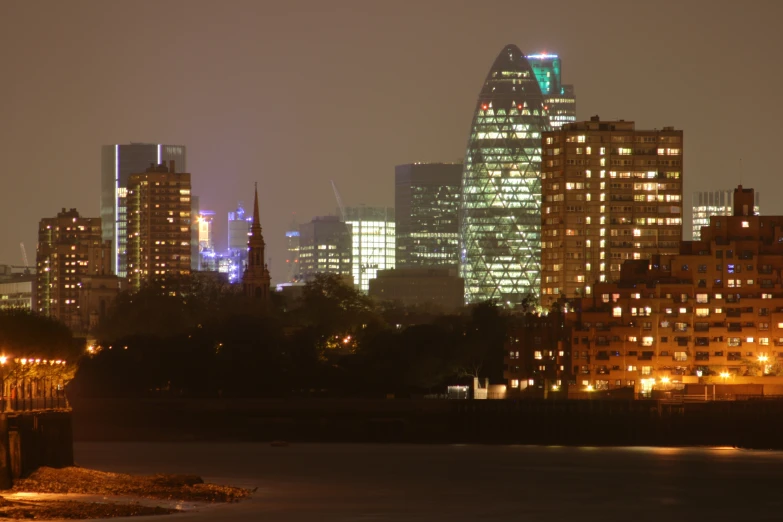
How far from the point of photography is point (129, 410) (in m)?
184

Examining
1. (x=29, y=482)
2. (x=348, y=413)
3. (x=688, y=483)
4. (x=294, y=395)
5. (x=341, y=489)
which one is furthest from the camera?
(x=294, y=395)

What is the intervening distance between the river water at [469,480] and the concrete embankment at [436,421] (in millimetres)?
Result: 13438

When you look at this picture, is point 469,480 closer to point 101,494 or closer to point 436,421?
point 101,494

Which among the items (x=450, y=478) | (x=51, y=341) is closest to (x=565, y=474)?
(x=450, y=478)

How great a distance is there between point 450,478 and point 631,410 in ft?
199

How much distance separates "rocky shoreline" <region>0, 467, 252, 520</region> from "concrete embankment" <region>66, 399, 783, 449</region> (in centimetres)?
6264

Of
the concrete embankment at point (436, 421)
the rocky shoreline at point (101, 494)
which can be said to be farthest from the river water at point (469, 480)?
the concrete embankment at point (436, 421)

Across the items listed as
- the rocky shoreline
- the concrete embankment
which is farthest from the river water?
the concrete embankment

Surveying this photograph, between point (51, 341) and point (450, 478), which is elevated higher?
point (51, 341)

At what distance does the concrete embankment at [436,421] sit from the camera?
6284 inches

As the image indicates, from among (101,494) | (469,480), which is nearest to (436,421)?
(469,480)

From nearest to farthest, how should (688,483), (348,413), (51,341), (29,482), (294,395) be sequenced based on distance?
1. (29,482)
2. (688,483)
3. (51,341)
4. (348,413)
5. (294,395)

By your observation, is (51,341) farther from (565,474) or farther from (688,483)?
(688,483)

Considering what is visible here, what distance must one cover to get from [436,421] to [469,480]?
220 feet
